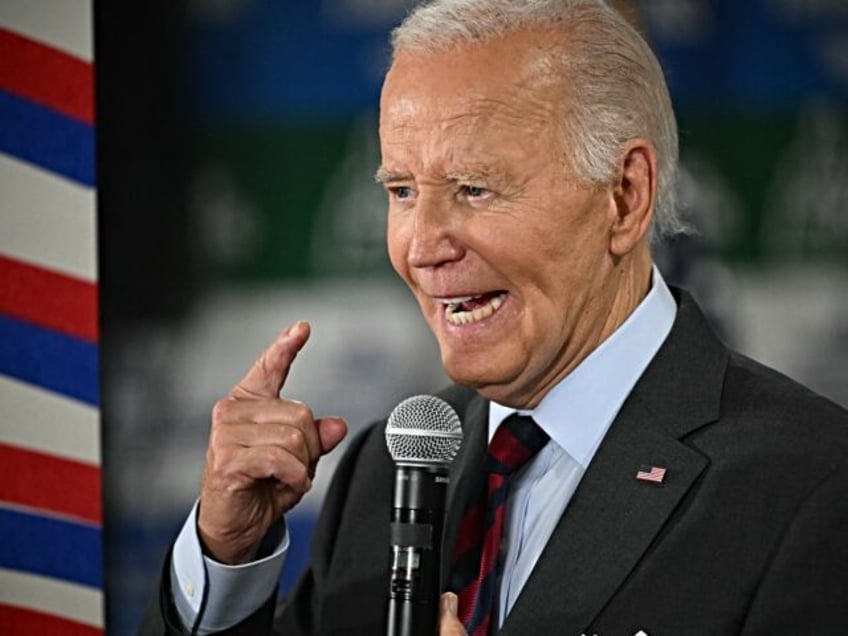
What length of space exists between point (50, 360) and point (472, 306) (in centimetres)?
96

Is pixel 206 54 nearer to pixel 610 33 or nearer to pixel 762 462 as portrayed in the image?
pixel 610 33

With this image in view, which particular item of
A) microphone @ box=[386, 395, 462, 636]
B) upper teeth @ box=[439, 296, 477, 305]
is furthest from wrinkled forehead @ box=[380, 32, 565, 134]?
microphone @ box=[386, 395, 462, 636]

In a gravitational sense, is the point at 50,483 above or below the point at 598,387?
below

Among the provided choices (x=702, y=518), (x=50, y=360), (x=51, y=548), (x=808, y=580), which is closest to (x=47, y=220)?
(x=50, y=360)

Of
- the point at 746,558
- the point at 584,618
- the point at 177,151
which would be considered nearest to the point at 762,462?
the point at 746,558

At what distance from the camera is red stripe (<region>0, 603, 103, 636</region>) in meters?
2.70

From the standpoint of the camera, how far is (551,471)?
2229 mm

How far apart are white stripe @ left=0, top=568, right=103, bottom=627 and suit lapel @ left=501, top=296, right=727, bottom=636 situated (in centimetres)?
102

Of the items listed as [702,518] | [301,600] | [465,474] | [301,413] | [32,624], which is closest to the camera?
[702,518]

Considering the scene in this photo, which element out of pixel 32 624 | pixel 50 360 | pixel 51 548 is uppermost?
pixel 50 360

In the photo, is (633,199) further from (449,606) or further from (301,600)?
(301,600)

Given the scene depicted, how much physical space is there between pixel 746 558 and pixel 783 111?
1554mm

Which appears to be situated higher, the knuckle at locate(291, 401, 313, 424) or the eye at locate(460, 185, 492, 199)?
the eye at locate(460, 185, 492, 199)

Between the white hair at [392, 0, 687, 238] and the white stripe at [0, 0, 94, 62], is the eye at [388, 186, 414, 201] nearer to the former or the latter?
the white hair at [392, 0, 687, 238]
